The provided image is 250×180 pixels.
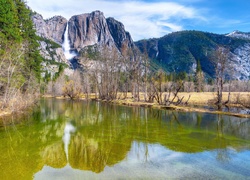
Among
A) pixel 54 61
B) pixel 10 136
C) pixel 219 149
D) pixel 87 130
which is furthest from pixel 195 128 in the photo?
pixel 54 61

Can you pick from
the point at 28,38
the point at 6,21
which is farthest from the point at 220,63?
the point at 6,21

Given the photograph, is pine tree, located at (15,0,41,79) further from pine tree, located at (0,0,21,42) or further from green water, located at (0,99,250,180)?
green water, located at (0,99,250,180)

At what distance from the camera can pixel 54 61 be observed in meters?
198

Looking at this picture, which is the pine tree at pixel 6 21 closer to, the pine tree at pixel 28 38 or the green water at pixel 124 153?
the pine tree at pixel 28 38

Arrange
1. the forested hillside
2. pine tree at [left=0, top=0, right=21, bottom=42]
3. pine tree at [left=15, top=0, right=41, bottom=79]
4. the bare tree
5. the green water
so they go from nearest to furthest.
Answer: the green water
the forested hillside
pine tree at [left=0, top=0, right=21, bottom=42]
pine tree at [left=15, top=0, right=41, bottom=79]
the bare tree

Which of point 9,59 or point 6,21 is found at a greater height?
point 6,21

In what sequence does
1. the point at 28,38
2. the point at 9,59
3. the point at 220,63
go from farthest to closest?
the point at 220,63 < the point at 28,38 < the point at 9,59

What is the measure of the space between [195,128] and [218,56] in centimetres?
2717

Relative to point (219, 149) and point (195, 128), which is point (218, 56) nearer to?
point (195, 128)

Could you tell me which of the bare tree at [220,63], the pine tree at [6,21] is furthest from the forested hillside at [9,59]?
the bare tree at [220,63]

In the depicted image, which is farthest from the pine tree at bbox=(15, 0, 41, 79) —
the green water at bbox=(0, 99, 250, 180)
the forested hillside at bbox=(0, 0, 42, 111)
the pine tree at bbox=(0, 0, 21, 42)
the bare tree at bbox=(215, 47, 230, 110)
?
the bare tree at bbox=(215, 47, 230, 110)

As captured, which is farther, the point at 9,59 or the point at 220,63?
the point at 220,63

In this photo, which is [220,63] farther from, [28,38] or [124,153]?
[124,153]

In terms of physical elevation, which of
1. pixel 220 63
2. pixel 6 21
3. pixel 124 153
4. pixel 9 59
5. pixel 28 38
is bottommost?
pixel 124 153
